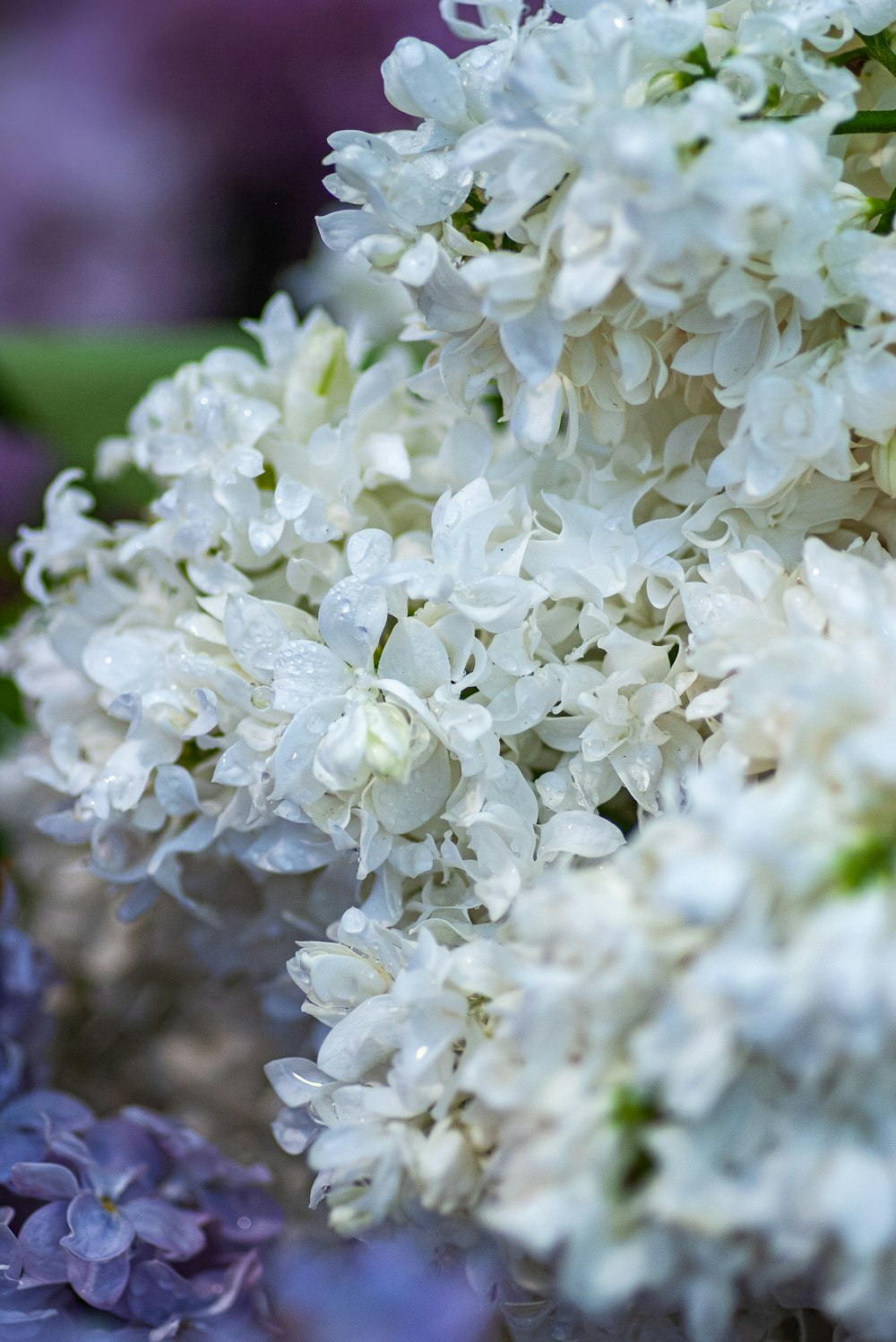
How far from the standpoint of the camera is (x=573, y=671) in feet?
0.95

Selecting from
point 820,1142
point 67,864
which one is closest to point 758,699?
point 820,1142

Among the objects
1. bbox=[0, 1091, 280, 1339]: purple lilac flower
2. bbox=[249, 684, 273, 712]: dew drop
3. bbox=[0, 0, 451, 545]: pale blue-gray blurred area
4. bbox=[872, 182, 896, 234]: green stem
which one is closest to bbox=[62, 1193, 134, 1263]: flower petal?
bbox=[0, 1091, 280, 1339]: purple lilac flower

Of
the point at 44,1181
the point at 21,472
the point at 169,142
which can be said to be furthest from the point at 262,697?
the point at 169,142

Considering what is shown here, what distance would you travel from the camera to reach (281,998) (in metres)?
0.37

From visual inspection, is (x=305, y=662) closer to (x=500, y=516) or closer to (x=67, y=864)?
(x=500, y=516)

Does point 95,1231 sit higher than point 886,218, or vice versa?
point 886,218

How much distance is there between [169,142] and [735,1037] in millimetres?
972

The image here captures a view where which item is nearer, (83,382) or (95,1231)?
(95,1231)

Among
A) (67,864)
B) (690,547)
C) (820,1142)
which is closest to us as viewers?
(820,1142)

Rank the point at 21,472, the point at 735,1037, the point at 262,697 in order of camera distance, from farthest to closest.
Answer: the point at 21,472, the point at 262,697, the point at 735,1037

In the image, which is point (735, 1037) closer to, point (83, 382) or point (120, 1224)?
point (120, 1224)

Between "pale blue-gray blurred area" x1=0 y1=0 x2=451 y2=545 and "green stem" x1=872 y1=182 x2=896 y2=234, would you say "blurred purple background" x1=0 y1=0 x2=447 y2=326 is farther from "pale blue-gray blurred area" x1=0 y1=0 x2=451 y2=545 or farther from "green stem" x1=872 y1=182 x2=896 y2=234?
"green stem" x1=872 y1=182 x2=896 y2=234

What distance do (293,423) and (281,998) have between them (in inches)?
6.3

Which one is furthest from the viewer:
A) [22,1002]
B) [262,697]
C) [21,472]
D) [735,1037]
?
[21,472]
